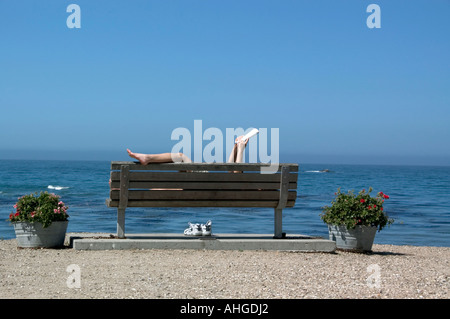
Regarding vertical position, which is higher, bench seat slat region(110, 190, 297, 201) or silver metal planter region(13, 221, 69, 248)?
bench seat slat region(110, 190, 297, 201)

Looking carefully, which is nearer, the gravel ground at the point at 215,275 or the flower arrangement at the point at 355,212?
the gravel ground at the point at 215,275

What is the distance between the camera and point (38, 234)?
27.2 feet

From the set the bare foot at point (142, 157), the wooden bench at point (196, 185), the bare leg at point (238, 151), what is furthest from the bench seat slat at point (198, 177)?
the bare leg at point (238, 151)

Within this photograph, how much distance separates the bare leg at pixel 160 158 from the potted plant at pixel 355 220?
227 centimetres

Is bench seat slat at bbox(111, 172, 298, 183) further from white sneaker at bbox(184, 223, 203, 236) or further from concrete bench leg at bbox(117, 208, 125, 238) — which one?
white sneaker at bbox(184, 223, 203, 236)

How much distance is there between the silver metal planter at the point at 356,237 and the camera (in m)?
8.66

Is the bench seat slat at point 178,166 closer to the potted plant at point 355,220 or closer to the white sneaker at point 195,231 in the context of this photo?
the white sneaker at point 195,231

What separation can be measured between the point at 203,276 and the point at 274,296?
112cm

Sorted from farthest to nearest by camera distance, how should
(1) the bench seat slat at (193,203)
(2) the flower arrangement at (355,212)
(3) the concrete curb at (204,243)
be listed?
1. (2) the flower arrangement at (355,212)
2. (1) the bench seat slat at (193,203)
3. (3) the concrete curb at (204,243)

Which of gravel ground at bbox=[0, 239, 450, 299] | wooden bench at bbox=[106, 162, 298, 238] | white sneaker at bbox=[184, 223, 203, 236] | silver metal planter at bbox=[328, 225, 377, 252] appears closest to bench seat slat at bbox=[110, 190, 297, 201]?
wooden bench at bbox=[106, 162, 298, 238]

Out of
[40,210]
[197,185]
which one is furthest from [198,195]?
[40,210]

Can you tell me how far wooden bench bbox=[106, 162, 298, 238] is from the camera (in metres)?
8.27

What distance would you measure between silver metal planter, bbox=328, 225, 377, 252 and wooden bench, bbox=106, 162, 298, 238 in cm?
91
